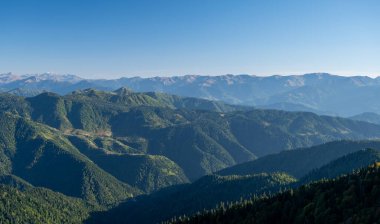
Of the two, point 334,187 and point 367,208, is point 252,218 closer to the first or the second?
point 334,187

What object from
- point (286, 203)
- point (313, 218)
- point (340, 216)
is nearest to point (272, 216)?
point (286, 203)

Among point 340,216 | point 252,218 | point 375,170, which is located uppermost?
point 375,170

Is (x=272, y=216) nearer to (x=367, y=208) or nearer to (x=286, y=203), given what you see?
(x=286, y=203)

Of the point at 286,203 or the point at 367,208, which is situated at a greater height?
the point at 367,208

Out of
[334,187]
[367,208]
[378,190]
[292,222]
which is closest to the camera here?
[367,208]

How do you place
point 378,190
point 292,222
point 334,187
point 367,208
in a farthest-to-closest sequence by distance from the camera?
1. point 334,187
2. point 292,222
3. point 378,190
4. point 367,208

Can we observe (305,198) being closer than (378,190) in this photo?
No
